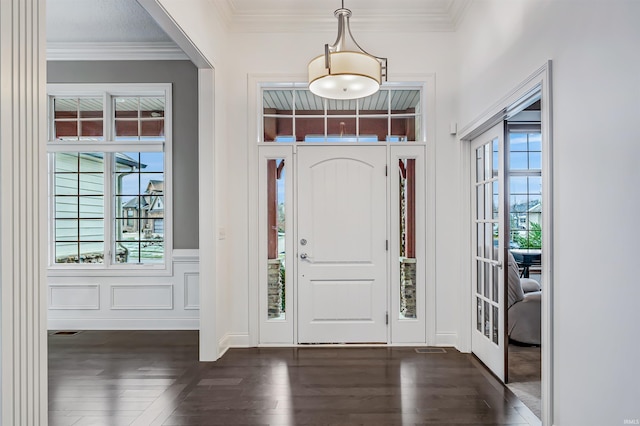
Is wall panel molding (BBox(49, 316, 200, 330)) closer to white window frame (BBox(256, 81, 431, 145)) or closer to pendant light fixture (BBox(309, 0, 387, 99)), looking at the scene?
white window frame (BBox(256, 81, 431, 145))

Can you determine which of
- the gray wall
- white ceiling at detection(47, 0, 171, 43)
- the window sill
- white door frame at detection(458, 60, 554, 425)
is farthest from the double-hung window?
white door frame at detection(458, 60, 554, 425)

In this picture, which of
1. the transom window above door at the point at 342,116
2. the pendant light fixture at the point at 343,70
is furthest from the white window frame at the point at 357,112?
the pendant light fixture at the point at 343,70

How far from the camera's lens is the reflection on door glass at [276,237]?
4.01 meters

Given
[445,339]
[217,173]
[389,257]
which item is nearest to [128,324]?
[217,173]

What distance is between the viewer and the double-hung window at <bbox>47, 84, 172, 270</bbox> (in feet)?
15.2

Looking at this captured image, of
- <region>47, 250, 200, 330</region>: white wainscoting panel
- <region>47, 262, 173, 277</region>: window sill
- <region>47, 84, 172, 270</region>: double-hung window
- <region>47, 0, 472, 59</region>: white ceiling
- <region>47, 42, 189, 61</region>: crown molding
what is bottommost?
<region>47, 250, 200, 330</region>: white wainscoting panel

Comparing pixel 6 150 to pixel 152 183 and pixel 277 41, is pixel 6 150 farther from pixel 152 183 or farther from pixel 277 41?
pixel 152 183

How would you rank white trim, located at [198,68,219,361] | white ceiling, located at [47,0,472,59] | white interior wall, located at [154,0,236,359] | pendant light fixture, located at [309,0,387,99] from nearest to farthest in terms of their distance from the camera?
pendant light fixture, located at [309,0,387,99] < white interior wall, located at [154,0,236,359] < white trim, located at [198,68,219,361] < white ceiling, located at [47,0,472,59]

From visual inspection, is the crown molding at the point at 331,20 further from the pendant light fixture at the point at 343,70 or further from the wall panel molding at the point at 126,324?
the wall panel molding at the point at 126,324

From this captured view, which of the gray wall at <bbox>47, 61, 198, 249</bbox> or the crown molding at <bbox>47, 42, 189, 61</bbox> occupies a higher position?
the crown molding at <bbox>47, 42, 189, 61</bbox>

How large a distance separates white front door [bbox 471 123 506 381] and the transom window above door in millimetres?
790

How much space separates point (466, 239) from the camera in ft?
12.3

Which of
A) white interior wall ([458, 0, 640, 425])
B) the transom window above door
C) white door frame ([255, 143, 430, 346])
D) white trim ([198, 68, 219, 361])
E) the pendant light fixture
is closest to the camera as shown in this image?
white interior wall ([458, 0, 640, 425])

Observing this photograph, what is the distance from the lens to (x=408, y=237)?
3.99 metres
